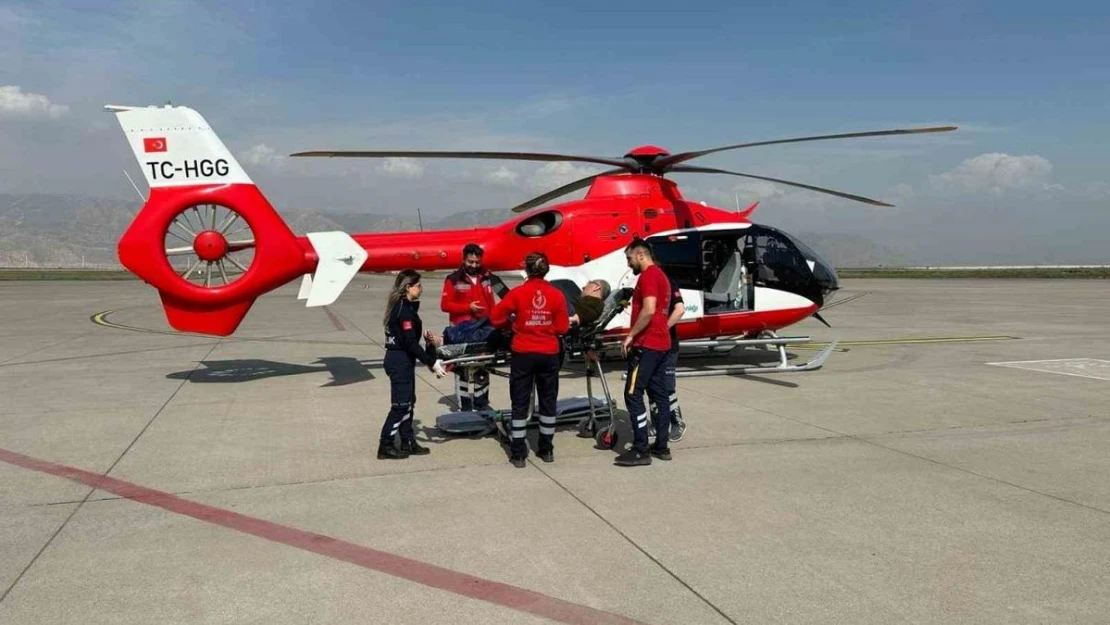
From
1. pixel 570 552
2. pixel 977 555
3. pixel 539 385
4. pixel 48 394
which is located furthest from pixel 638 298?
pixel 48 394

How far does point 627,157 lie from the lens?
12016mm

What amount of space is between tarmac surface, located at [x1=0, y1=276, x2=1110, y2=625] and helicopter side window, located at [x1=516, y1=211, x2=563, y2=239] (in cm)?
276

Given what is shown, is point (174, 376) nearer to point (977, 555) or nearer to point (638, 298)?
point (638, 298)

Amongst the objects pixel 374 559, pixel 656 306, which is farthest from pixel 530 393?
pixel 374 559

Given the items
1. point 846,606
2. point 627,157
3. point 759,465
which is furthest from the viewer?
point 627,157

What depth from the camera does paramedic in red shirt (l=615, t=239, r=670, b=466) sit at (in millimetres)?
6176

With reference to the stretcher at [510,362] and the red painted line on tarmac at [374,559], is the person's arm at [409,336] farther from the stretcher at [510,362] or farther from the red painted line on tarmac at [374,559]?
the red painted line on tarmac at [374,559]

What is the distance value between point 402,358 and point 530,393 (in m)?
1.19

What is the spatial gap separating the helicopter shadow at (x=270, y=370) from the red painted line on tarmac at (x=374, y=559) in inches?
192

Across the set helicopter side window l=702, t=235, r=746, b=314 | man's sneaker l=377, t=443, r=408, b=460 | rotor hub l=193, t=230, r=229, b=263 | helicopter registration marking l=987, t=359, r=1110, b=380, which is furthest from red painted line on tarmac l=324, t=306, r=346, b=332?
helicopter registration marking l=987, t=359, r=1110, b=380

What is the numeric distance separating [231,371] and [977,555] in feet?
35.8

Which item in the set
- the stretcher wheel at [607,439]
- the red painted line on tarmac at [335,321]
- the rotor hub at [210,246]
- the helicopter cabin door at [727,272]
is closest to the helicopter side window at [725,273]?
the helicopter cabin door at [727,272]

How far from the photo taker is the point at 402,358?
251 inches

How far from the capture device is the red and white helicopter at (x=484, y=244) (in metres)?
10.0
